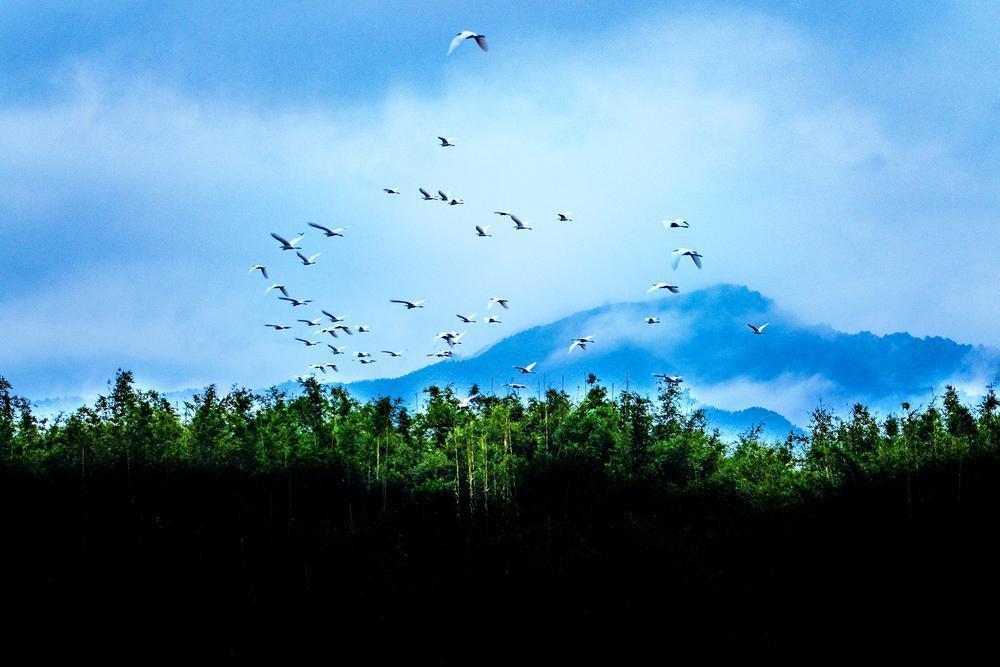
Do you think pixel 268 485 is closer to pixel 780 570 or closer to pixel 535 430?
pixel 535 430

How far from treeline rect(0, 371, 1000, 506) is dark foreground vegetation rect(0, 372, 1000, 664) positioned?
58 mm

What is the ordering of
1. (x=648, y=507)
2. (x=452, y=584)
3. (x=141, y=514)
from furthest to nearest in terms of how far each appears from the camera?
(x=648, y=507) < (x=141, y=514) < (x=452, y=584)

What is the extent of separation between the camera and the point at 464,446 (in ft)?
59.3

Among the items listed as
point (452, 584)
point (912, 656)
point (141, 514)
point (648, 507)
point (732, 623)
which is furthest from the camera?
point (648, 507)

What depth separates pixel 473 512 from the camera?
54.5 feet

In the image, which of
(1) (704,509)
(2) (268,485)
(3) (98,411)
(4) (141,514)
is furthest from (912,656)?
(3) (98,411)

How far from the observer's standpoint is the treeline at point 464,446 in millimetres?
17312

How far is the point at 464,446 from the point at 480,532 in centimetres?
228

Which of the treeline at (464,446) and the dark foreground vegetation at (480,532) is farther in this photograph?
the treeline at (464,446)

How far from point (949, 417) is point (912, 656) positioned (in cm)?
→ 858

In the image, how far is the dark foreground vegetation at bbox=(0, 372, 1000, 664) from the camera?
13.7 m

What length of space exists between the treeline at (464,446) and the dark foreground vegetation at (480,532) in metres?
0.06

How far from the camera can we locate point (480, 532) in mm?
16250

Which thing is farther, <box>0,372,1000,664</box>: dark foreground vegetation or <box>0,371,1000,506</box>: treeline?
<box>0,371,1000,506</box>: treeline
